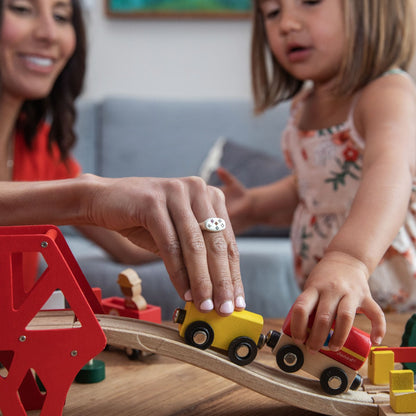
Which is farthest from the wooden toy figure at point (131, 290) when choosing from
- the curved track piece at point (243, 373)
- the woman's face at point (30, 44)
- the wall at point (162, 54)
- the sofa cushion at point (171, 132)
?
the wall at point (162, 54)

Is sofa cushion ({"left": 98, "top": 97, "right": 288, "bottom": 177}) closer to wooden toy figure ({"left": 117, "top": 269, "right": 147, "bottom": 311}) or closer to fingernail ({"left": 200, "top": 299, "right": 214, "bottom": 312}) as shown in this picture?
wooden toy figure ({"left": 117, "top": 269, "right": 147, "bottom": 311})

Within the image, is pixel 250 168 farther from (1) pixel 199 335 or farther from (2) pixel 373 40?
(1) pixel 199 335

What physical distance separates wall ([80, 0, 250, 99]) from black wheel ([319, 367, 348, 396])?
2.45 m

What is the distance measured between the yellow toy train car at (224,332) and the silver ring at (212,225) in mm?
73

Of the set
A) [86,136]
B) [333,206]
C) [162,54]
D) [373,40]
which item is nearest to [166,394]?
[333,206]

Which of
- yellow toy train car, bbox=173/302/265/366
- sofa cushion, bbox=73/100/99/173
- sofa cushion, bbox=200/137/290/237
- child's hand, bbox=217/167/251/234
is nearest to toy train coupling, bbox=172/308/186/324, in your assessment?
yellow toy train car, bbox=173/302/265/366

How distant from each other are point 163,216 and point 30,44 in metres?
1.23

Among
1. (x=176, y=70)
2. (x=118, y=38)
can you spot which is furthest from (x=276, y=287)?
(x=118, y=38)

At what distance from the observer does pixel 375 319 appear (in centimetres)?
54

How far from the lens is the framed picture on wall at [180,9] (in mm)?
2770

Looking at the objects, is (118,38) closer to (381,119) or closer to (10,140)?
(10,140)

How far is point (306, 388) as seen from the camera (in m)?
0.52

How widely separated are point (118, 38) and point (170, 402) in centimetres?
254

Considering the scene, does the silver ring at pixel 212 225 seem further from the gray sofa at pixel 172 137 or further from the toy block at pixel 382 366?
the gray sofa at pixel 172 137
